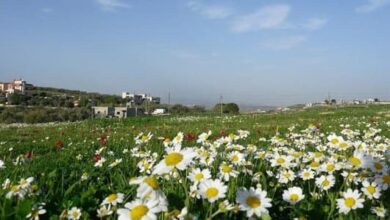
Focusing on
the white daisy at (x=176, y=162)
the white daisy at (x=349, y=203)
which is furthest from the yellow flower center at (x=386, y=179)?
the white daisy at (x=176, y=162)

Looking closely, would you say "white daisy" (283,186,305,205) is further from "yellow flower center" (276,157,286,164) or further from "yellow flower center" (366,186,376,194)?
"yellow flower center" (276,157,286,164)

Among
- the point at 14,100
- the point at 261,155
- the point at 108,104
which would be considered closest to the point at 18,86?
the point at 14,100

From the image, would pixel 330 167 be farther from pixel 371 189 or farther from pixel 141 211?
pixel 141 211

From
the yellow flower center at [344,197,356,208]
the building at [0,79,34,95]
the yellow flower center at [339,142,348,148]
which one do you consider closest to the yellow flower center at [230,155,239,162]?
the yellow flower center at [339,142,348,148]

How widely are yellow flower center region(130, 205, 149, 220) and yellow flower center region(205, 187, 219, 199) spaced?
39 centimetres

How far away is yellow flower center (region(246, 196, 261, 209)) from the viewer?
2.05 meters

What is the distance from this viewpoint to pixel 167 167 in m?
2.15

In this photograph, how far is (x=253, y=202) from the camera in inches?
81.6

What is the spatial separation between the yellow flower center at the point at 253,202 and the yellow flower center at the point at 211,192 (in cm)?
16

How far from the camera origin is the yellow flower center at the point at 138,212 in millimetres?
1783

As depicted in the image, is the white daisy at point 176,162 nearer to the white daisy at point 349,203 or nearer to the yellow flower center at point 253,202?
the yellow flower center at point 253,202

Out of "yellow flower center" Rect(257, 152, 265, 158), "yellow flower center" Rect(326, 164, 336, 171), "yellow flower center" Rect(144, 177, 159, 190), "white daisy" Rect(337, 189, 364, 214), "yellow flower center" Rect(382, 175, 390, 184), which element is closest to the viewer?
"yellow flower center" Rect(144, 177, 159, 190)

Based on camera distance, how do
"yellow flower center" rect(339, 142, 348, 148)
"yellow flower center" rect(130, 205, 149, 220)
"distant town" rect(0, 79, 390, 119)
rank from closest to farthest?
"yellow flower center" rect(130, 205, 149, 220), "yellow flower center" rect(339, 142, 348, 148), "distant town" rect(0, 79, 390, 119)

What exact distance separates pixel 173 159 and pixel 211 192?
247 mm
